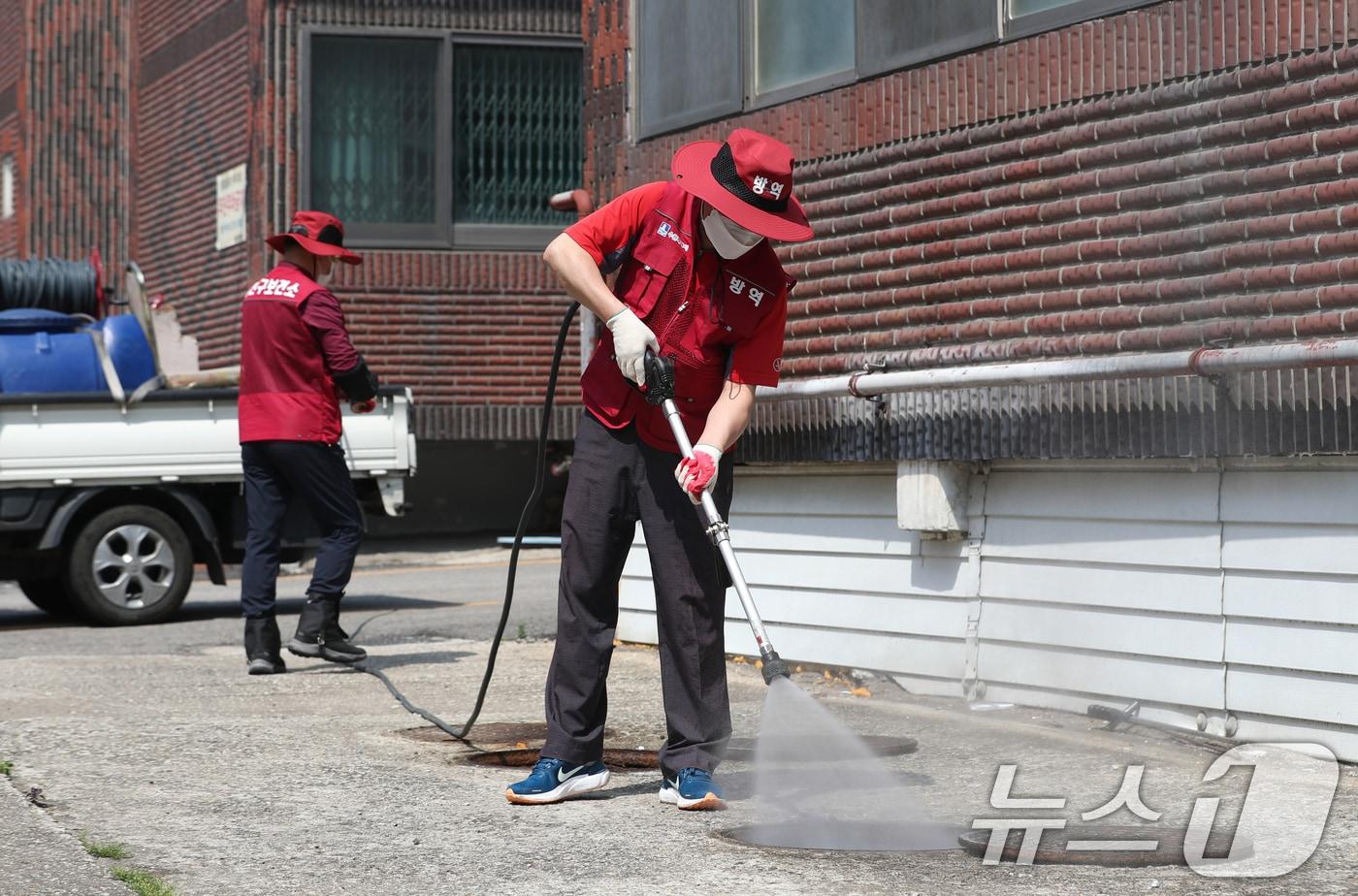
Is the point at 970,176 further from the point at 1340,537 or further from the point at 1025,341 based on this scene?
the point at 1340,537

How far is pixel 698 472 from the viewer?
16.0 ft

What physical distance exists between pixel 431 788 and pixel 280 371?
10.4 ft

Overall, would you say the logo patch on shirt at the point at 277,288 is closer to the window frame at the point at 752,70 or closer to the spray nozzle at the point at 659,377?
the window frame at the point at 752,70

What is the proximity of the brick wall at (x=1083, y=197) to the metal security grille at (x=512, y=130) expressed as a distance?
8034mm

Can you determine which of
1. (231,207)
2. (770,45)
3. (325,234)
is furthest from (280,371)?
(231,207)

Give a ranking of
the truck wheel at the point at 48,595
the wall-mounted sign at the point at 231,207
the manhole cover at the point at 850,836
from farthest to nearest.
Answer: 1. the wall-mounted sign at the point at 231,207
2. the truck wheel at the point at 48,595
3. the manhole cover at the point at 850,836

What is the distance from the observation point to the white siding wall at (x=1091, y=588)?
18.8 feet

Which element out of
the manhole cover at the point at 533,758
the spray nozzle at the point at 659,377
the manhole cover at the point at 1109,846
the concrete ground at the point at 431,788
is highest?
the spray nozzle at the point at 659,377

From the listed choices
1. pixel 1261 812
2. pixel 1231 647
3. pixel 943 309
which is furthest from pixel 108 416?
pixel 1261 812

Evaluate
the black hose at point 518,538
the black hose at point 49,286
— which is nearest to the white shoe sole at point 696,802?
the black hose at point 518,538

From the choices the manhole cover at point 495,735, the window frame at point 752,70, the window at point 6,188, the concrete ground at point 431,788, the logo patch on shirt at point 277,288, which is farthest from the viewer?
the window at point 6,188

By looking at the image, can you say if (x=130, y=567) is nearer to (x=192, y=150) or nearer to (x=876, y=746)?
(x=876, y=746)

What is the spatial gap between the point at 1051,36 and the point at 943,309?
1.11 metres

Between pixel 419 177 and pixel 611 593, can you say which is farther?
pixel 419 177
